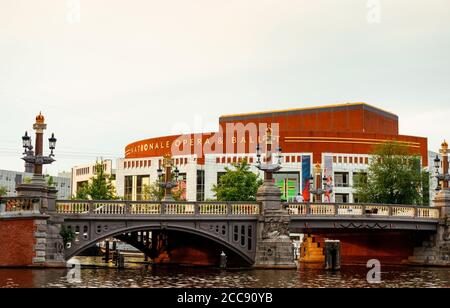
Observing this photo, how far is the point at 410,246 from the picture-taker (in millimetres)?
68938

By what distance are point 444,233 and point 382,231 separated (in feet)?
16.3

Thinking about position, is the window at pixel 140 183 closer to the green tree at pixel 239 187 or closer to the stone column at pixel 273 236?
the green tree at pixel 239 187

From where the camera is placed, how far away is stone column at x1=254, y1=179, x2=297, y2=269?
182 ft

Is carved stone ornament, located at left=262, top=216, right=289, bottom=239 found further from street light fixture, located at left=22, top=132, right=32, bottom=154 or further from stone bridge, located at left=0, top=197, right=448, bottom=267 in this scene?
street light fixture, located at left=22, top=132, right=32, bottom=154

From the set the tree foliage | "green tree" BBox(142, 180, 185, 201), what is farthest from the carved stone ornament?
"green tree" BBox(142, 180, 185, 201)

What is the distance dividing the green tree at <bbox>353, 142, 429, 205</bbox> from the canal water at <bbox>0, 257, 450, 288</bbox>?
29737 mm

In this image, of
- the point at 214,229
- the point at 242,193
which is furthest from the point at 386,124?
the point at 214,229

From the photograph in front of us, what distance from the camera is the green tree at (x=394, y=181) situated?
8669 cm

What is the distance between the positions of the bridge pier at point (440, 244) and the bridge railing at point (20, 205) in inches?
Result: 1312

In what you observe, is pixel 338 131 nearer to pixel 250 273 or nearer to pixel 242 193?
pixel 242 193

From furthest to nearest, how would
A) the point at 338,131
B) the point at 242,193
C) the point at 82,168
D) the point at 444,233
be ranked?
1. the point at 82,168
2. the point at 338,131
3. the point at 242,193
4. the point at 444,233

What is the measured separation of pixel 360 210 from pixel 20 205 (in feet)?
86.2

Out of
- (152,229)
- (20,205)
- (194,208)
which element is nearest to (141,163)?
(194,208)

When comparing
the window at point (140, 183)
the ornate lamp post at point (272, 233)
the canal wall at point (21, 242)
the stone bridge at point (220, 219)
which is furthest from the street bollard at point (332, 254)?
the window at point (140, 183)
